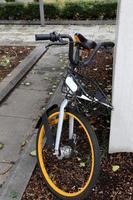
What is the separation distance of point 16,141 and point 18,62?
2.97 meters

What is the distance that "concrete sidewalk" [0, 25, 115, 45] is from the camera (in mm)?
8570

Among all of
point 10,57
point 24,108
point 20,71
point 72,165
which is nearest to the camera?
point 72,165

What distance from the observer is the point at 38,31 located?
31.3 ft

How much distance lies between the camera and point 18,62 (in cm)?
671

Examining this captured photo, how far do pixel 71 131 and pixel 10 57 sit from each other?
4.24 metres

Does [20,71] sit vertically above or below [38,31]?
below

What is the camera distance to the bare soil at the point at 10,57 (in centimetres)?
625

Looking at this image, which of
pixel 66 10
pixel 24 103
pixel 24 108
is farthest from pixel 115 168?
pixel 66 10

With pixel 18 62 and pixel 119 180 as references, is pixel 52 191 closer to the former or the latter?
pixel 119 180

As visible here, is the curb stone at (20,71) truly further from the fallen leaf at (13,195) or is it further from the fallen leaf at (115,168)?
the fallen leaf at (115,168)

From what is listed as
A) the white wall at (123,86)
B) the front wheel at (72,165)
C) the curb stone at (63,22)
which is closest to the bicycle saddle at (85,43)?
the white wall at (123,86)

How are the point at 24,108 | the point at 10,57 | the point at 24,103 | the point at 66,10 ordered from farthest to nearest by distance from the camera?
the point at 66,10
the point at 10,57
the point at 24,103
the point at 24,108

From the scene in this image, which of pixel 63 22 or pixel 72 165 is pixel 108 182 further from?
pixel 63 22

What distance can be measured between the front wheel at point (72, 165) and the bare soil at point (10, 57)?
8.97ft
